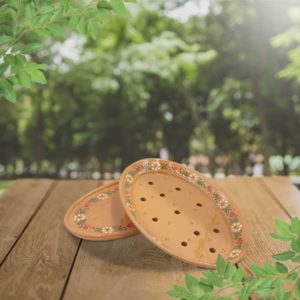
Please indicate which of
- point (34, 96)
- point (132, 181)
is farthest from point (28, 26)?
point (34, 96)

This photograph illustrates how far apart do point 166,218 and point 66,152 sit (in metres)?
16.4

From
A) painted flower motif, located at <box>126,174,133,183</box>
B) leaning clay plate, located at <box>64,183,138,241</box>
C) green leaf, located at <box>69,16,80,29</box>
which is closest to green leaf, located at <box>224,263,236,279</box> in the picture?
leaning clay plate, located at <box>64,183,138,241</box>

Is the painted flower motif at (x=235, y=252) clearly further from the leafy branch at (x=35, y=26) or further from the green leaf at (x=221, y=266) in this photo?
the leafy branch at (x=35, y=26)

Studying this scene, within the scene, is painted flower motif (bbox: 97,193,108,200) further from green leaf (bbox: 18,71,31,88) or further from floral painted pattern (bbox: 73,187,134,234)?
green leaf (bbox: 18,71,31,88)

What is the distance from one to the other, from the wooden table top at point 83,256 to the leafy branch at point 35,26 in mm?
549

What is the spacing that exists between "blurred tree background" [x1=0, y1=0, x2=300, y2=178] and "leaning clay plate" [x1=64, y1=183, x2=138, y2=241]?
9.85m

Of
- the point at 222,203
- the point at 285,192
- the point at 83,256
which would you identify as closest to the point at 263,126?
the point at 285,192

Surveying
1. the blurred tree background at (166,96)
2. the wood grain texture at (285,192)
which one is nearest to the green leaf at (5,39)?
the wood grain texture at (285,192)

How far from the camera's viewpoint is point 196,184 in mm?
1927

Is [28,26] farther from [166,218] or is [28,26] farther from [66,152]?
[66,152]

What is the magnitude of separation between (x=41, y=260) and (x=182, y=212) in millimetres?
526

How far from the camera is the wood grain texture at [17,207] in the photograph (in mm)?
1832

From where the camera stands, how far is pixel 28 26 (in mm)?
1574

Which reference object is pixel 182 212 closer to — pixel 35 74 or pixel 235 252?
pixel 235 252
